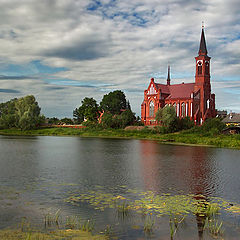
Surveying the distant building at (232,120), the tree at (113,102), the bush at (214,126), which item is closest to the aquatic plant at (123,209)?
the bush at (214,126)

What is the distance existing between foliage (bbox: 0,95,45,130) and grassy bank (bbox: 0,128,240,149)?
7.99ft

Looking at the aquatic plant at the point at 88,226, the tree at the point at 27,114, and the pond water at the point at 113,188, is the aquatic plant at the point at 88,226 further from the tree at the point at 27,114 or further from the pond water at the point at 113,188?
the tree at the point at 27,114

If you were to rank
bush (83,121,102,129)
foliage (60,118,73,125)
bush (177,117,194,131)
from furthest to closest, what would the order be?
foliage (60,118,73,125), bush (83,121,102,129), bush (177,117,194,131)

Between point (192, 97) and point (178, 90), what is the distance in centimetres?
883

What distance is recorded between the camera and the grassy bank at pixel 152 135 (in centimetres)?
5520

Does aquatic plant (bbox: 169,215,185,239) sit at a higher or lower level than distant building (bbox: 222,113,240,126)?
lower

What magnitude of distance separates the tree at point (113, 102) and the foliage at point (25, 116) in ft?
81.9

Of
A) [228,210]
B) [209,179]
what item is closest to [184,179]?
[209,179]

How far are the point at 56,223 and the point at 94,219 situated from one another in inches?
57.4

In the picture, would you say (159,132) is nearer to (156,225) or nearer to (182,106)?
(182,106)

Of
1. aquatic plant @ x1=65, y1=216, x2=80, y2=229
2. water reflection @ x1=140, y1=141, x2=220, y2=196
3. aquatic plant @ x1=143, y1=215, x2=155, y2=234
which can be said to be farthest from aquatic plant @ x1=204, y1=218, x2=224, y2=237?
water reflection @ x1=140, y1=141, x2=220, y2=196

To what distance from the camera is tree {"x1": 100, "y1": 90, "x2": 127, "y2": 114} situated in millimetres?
115613

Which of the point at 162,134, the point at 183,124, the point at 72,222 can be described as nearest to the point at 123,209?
the point at 72,222

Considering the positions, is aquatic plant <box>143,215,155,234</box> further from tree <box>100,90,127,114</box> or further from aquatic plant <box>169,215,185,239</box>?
tree <box>100,90,127,114</box>
